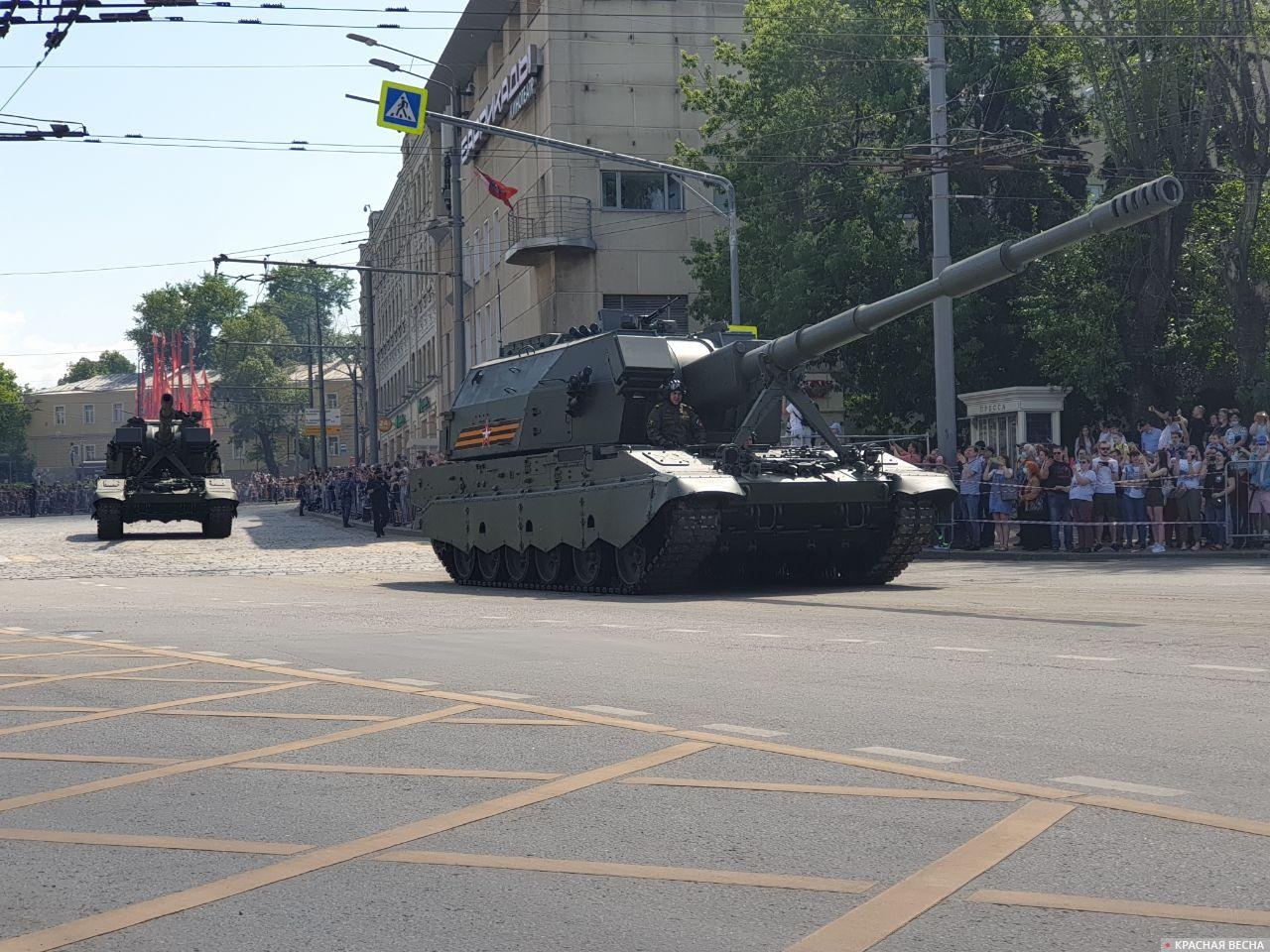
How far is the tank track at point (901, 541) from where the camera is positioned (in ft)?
61.0

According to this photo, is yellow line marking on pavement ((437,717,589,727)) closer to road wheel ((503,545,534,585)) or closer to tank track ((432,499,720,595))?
tank track ((432,499,720,595))

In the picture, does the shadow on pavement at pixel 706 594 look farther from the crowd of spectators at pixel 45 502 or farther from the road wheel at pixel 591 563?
the crowd of spectators at pixel 45 502

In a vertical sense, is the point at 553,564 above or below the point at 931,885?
above

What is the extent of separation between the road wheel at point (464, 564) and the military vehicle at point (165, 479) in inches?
657

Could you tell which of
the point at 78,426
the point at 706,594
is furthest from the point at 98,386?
the point at 706,594

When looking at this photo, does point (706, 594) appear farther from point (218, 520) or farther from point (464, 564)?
point (218, 520)

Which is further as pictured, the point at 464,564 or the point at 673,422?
the point at 464,564

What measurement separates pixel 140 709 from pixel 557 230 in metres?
38.1

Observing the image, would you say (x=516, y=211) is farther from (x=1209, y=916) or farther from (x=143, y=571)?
(x=1209, y=916)

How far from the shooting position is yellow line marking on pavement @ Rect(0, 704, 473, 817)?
21.6ft

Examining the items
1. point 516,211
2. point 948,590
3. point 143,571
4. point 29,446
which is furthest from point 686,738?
point 29,446

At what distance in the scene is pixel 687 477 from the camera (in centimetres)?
1741

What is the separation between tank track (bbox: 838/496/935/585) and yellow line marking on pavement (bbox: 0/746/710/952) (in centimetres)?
1183

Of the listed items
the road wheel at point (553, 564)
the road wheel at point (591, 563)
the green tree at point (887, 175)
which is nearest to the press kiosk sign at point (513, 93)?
the green tree at point (887, 175)
